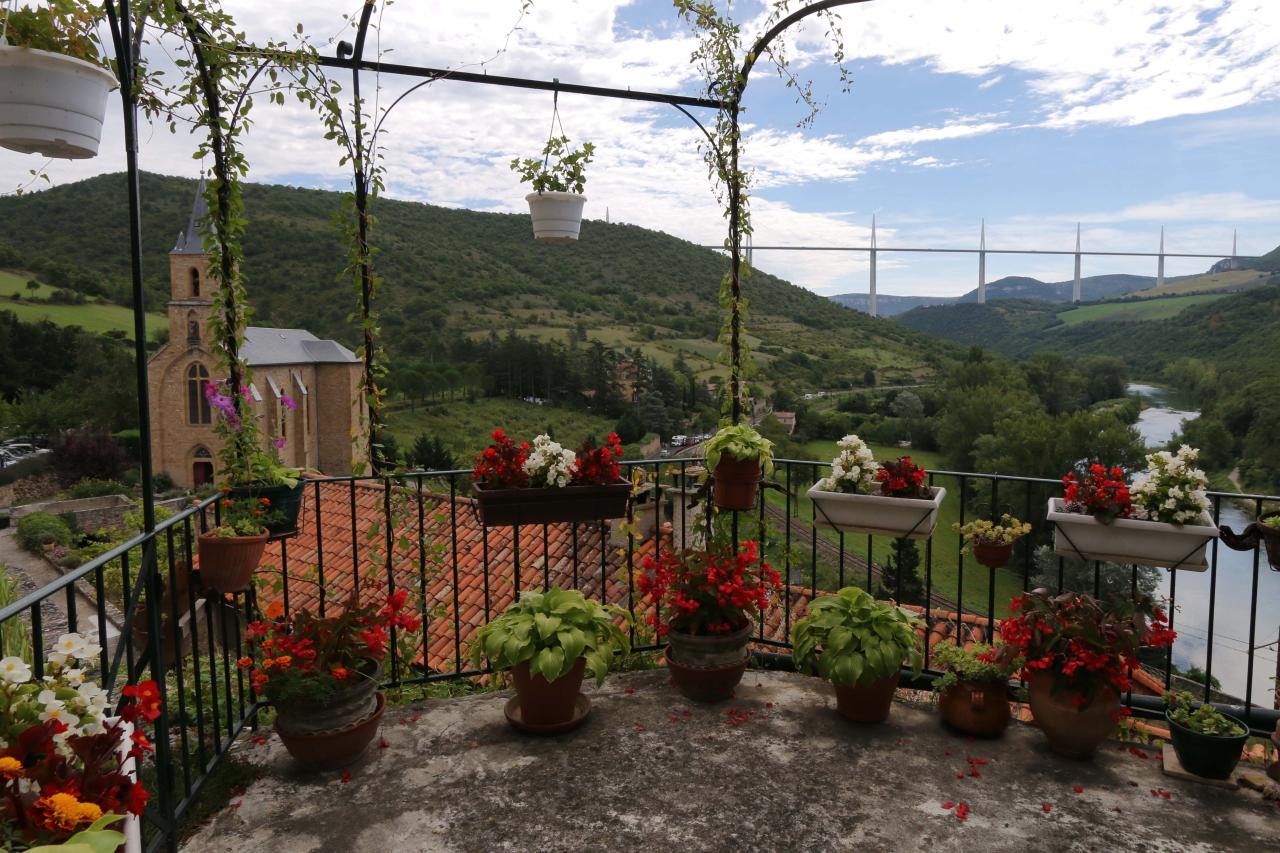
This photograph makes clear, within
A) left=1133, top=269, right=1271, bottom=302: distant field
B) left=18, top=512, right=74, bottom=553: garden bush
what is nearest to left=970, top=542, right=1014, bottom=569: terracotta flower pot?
left=18, top=512, right=74, bottom=553: garden bush

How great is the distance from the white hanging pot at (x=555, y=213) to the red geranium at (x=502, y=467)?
42.3 inches

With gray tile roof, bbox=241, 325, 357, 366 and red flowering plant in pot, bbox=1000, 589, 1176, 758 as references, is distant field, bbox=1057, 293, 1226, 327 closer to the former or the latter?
gray tile roof, bbox=241, 325, 357, 366

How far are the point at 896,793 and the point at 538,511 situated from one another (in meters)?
1.73

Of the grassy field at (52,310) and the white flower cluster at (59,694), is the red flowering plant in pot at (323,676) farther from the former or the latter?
the grassy field at (52,310)

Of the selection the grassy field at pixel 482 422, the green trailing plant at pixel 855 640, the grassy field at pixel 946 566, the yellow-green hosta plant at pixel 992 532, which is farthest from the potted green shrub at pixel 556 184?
the grassy field at pixel 482 422

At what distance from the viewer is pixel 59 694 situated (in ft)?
4.57

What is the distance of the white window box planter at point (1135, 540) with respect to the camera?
2.76 meters

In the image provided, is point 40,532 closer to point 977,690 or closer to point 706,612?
point 706,612

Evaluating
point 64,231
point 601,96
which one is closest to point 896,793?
point 601,96

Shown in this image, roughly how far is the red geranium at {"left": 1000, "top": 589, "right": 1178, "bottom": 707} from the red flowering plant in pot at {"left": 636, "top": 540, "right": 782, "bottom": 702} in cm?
106

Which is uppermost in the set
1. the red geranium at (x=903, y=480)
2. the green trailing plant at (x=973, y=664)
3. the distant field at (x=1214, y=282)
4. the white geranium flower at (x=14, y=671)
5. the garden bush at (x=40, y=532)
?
the distant field at (x=1214, y=282)

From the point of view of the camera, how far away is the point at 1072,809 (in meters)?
2.51

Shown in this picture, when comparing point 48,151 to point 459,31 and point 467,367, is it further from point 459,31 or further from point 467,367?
point 467,367

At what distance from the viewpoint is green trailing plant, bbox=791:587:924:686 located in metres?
2.98
